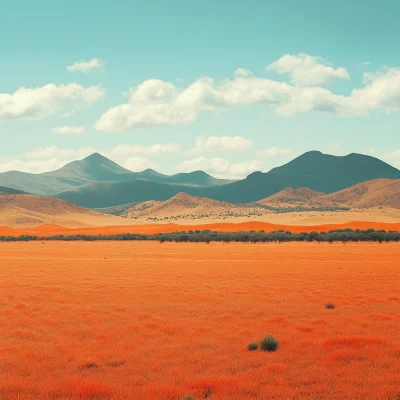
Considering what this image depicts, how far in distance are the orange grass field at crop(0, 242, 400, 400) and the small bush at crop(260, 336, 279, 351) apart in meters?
0.49

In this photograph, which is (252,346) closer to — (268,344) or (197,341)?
(268,344)

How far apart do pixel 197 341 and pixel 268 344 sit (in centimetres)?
239

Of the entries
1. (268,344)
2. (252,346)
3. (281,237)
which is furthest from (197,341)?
(281,237)

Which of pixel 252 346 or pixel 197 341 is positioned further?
pixel 197 341

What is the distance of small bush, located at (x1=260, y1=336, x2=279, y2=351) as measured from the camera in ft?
45.9

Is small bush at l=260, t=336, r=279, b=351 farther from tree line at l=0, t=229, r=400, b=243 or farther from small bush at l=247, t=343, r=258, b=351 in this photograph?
tree line at l=0, t=229, r=400, b=243

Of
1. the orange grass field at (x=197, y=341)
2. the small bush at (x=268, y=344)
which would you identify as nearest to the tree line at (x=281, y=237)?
the orange grass field at (x=197, y=341)

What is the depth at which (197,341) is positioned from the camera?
49.4 ft

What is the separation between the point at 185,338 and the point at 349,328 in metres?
6.05

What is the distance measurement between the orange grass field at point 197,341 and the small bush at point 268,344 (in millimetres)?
489

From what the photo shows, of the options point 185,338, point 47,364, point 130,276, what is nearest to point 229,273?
point 130,276

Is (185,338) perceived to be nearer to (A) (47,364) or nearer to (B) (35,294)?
(A) (47,364)

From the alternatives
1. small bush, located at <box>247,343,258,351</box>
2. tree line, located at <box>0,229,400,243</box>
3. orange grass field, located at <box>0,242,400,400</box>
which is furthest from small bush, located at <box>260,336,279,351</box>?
tree line, located at <box>0,229,400,243</box>

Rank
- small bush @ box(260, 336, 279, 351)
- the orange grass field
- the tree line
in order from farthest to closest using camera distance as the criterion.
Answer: the tree line → small bush @ box(260, 336, 279, 351) → the orange grass field
